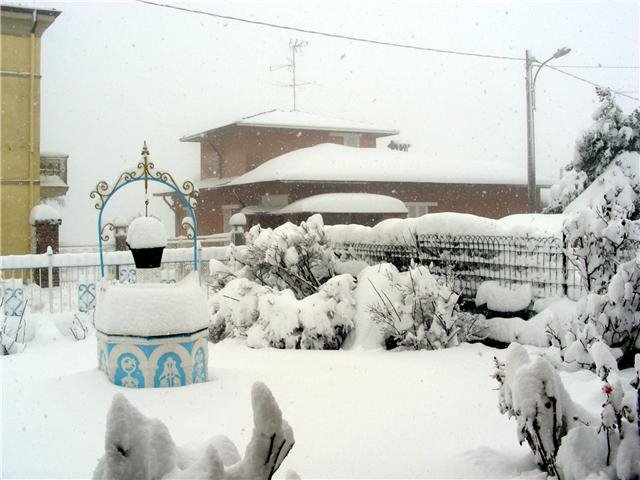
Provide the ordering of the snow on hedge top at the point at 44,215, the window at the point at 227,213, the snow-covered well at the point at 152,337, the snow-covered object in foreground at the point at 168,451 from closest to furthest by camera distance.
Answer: the snow-covered object in foreground at the point at 168,451, the snow-covered well at the point at 152,337, the snow on hedge top at the point at 44,215, the window at the point at 227,213

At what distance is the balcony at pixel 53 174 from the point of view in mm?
19328

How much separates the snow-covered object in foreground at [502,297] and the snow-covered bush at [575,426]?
4.64 metres

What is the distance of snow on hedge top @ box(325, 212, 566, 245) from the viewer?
8.20m

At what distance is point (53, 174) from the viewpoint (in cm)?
2012

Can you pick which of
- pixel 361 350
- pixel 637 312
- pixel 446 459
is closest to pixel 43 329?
pixel 361 350

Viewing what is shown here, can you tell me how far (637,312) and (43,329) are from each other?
8.65 m

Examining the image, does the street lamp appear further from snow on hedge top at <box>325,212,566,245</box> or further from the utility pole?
snow on hedge top at <box>325,212,566,245</box>

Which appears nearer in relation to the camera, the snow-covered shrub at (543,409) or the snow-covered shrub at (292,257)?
the snow-covered shrub at (543,409)

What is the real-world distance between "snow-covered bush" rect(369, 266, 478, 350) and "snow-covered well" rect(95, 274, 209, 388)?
10.3 feet

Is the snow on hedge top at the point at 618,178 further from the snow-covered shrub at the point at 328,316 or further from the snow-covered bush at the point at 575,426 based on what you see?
the snow-covered bush at the point at 575,426

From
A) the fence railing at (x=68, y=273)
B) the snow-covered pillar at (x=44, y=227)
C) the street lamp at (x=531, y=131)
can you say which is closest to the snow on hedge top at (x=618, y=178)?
the street lamp at (x=531, y=131)

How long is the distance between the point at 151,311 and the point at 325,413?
1.89 m

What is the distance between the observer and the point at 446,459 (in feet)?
12.2

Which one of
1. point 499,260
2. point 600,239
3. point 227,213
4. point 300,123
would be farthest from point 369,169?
point 600,239
